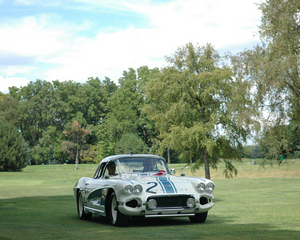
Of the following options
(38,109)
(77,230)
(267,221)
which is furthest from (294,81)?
(38,109)

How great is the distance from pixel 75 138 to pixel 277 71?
259 feet

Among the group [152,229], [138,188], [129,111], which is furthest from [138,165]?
[129,111]

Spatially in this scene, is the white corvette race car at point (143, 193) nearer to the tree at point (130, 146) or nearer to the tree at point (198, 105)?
the tree at point (198, 105)

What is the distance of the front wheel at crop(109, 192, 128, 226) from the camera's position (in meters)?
10.1

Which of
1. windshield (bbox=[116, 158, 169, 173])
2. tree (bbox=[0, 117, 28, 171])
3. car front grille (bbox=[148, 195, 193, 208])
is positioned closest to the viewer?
car front grille (bbox=[148, 195, 193, 208])

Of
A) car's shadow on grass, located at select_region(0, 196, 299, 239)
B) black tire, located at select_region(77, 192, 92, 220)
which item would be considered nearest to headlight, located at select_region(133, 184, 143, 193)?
car's shadow on grass, located at select_region(0, 196, 299, 239)

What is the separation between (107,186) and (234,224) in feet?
9.95

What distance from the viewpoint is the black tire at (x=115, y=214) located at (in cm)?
1013

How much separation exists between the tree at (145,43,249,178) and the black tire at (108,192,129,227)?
97.9ft

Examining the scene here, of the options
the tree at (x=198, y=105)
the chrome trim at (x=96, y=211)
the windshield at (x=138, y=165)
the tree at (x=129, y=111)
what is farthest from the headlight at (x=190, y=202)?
the tree at (x=129, y=111)

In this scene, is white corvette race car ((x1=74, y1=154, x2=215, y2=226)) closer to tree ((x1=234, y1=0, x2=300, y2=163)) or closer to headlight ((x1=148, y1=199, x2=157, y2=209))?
headlight ((x1=148, y1=199, x2=157, y2=209))

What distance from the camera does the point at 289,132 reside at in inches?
1003

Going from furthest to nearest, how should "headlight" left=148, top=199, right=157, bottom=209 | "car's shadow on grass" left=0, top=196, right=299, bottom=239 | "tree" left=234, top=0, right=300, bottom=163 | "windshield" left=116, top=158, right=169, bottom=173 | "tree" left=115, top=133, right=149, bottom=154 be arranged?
"tree" left=115, top=133, right=149, bottom=154, "tree" left=234, top=0, right=300, bottom=163, "windshield" left=116, top=158, right=169, bottom=173, "headlight" left=148, top=199, right=157, bottom=209, "car's shadow on grass" left=0, top=196, right=299, bottom=239

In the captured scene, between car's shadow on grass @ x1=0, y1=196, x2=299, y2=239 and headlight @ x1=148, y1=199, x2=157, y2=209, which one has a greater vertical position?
headlight @ x1=148, y1=199, x2=157, y2=209
